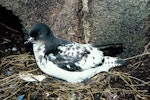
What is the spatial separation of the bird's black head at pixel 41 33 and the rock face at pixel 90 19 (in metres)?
0.34

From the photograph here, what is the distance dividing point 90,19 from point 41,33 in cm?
63

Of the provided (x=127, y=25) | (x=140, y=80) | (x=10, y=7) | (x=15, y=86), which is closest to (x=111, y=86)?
(x=140, y=80)

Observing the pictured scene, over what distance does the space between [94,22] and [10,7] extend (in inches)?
38.2

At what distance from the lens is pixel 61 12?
5145mm

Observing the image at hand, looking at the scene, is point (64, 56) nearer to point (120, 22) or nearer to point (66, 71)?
point (66, 71)

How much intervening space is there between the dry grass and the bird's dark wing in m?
0.24

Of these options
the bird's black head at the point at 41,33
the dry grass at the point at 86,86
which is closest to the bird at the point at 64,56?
the bird's black head at the point at 41,33

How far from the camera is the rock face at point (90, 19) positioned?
499cm

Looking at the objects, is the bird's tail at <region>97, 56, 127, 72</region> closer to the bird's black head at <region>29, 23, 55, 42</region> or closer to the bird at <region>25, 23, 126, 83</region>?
the bird at <region>25, 23, 126, 83</region>

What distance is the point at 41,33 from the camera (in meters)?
4.82

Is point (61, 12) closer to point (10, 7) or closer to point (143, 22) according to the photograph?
point (10, 7)

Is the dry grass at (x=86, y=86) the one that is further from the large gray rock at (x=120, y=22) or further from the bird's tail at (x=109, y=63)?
the large gray rock at (x=120, y=22)

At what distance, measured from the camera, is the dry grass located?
4770mm

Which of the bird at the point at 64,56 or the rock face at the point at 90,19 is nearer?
the bird at the point at 64,56
